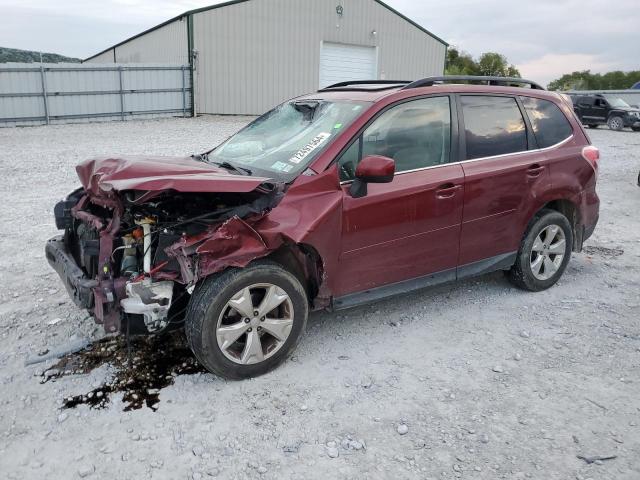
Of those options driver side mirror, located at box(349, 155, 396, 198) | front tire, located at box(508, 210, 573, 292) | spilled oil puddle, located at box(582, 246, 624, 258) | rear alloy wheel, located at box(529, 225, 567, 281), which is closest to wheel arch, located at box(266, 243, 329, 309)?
driver side mirror, located at box(349, 155, 396, 198)

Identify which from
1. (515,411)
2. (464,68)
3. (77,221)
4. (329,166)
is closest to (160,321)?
(77,221)

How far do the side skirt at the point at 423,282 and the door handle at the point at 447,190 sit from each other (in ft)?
1.98

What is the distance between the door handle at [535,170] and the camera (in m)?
4.52

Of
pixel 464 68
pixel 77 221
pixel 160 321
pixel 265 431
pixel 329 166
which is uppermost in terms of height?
pixel 464 68

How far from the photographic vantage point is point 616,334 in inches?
163

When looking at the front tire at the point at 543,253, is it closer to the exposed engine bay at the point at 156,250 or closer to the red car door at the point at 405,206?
the red car door at the point at 405,206

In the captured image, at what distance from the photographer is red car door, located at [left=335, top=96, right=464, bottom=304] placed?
3688 millimetres

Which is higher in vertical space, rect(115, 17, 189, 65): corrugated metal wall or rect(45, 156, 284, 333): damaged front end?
rect(115, 17, 189, 65): corrugated metal wall

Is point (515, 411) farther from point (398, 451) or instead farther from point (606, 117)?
point (606, 117)

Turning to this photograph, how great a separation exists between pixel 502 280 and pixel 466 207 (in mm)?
1340

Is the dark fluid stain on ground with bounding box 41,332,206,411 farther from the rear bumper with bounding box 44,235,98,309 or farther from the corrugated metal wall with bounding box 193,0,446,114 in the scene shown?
the corrugated metal wall with bounding box 193,0,446,114

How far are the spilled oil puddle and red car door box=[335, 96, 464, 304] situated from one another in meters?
2.65

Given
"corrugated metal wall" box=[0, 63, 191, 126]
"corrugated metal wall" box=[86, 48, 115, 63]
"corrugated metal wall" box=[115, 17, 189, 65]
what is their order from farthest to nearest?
"corrugated metal wall" box=[86, 48, 115, 63] → "corrugated metal wall" box=[115, 17, 189, 65] → "corrugated metal wall" box=[0, 63, 191, 126]

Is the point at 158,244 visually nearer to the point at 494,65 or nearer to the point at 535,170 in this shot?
the point at 535,170
